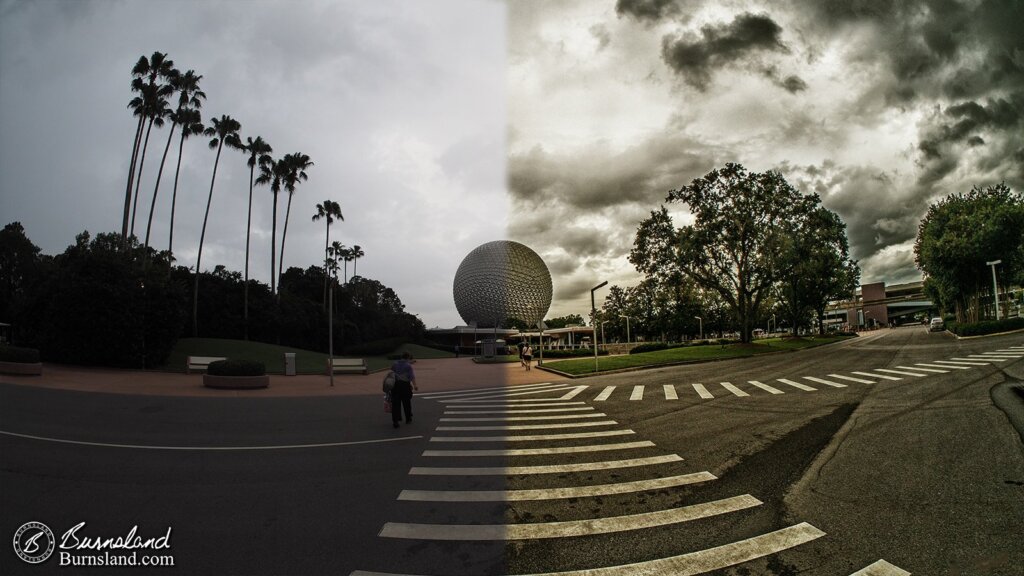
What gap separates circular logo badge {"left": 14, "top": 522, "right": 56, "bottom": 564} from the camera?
4.08 metres

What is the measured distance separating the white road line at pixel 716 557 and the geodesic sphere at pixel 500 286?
301 ft

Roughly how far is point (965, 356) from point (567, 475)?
81.1 feet

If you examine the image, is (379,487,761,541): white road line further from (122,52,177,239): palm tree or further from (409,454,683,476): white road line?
(122,52,177,239): palm tree

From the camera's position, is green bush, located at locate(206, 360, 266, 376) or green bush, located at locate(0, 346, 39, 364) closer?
green bush, located at locate(206, 360, 266, 376)

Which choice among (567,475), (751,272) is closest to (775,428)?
(567,475)

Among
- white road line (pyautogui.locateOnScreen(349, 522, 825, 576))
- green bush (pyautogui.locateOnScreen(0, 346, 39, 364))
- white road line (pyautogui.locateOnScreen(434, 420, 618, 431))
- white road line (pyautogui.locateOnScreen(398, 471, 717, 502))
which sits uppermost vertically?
green bush (pyautogui.locateOnScreen(0, 346, 39, 364))

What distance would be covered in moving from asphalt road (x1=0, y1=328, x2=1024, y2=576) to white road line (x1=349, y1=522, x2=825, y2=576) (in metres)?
0.02

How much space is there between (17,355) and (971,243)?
212ft

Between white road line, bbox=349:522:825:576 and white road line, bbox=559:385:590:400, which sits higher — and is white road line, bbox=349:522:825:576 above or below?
above

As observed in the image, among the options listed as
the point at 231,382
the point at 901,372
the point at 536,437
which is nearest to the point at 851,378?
the point at 901,372

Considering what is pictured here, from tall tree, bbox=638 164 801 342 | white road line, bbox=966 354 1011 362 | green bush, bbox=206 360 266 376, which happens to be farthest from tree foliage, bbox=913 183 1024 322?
green bush, bbox=206 360 266 376

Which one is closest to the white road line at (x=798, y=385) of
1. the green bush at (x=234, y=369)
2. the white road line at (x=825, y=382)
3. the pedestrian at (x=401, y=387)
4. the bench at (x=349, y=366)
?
the white road line at (x=825, y=382)

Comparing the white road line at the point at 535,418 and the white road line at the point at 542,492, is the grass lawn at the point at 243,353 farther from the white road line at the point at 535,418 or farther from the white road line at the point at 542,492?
the white road line at the point at 542,492

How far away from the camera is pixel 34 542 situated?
14.3 ft
